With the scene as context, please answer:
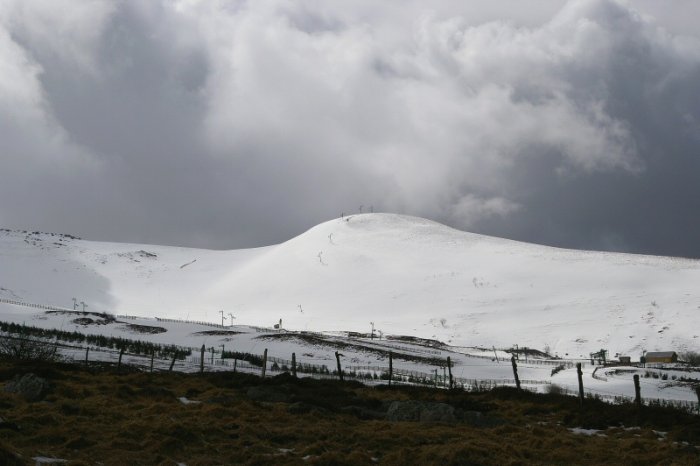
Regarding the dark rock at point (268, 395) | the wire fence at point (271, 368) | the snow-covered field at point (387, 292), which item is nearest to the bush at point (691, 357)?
the snow-covered field at point (387, 292)

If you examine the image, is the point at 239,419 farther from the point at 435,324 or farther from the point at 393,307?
the point at 393,307

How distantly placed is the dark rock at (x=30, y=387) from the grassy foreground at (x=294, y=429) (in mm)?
314

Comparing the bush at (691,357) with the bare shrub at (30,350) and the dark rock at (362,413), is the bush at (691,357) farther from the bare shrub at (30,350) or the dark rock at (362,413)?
the bare shrub at (30,350)

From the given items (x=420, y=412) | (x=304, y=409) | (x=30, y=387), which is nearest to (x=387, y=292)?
(x=420, y=412)

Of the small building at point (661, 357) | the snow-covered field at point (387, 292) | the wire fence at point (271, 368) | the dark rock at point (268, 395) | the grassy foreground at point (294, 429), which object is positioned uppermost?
the snow-covered field at point (387, 292)

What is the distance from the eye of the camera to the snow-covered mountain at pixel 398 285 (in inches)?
3462

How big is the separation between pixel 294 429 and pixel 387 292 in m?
99.8

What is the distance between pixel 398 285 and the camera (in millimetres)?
118062

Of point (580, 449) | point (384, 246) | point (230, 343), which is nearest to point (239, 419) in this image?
point (580, 449)

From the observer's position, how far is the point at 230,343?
62.8 meters

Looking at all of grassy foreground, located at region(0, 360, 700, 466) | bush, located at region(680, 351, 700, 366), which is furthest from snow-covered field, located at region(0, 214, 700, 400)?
grassy foreground, located at region(0, 360, 700, 466)

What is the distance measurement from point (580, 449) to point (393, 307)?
9291 centimetres

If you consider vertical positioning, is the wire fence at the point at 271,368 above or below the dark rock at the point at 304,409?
above

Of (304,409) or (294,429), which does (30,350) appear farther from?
(294,429)
